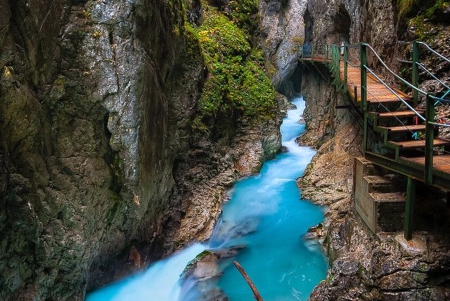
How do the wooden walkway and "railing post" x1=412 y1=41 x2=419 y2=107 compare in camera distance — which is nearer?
the wooden walkway

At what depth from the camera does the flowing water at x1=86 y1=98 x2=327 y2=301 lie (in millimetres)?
9258

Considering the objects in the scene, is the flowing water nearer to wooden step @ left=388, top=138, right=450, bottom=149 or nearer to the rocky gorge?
the rocky gorge

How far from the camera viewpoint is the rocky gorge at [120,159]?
21.1 feet

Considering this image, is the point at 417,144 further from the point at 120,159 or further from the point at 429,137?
the point at 120,159

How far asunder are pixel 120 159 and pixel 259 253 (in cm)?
507

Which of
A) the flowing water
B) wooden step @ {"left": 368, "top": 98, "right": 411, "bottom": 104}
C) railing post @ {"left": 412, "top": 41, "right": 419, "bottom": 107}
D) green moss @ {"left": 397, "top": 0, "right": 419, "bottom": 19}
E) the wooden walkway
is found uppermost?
green moss @ {"left": 397, "top": 0, "right": 419, "bottom": 19}

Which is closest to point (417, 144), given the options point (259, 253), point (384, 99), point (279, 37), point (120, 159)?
point (384, 99)

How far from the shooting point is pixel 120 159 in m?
8.84

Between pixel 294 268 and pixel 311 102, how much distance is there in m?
15.3

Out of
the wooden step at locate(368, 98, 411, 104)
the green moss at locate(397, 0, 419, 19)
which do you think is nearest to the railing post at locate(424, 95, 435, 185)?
the wooden step at locate(368, 98, 411, 104)

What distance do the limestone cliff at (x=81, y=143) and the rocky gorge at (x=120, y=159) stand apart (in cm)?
3

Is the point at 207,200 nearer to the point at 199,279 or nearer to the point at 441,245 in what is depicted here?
the point at 199,279

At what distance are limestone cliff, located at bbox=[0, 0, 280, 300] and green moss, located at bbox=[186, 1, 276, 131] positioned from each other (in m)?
4.81

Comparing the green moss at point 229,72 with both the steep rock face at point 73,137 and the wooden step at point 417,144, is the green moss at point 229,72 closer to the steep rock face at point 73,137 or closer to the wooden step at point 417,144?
the steep rock face at point 73,137
